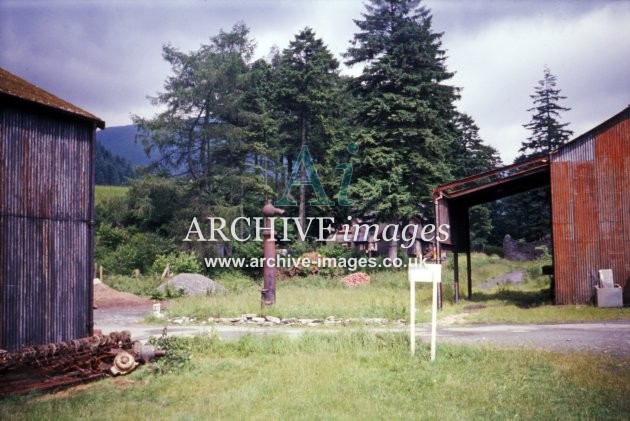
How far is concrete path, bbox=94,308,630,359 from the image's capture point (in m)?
11.4

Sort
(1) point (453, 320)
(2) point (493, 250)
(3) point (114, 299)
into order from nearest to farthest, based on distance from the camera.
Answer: (1) point (453, 320)
(3) point (114, 299)
(2) point (493, 250)

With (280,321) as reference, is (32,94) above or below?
above

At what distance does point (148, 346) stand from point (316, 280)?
18.8 meters

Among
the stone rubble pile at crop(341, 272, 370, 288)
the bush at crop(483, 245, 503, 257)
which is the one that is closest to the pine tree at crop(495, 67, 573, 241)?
the bush at crop(483, 245, 503, 257)

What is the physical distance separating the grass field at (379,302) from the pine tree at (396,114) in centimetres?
546

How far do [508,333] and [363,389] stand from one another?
22.0ft

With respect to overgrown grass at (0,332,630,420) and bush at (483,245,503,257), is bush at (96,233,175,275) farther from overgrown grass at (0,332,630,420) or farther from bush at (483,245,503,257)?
bush at (483,245,503,257)

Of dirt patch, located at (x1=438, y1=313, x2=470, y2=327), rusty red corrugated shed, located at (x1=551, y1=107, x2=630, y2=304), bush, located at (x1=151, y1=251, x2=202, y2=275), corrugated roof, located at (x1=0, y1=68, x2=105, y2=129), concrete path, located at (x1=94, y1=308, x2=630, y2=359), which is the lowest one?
dirt patch, located at (x1=438, y1=313, x2=470, y2=327)

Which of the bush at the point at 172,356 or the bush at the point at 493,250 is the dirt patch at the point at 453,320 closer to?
the bush at the point at 172,356

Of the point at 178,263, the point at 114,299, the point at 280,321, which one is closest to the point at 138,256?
the point at 178,263

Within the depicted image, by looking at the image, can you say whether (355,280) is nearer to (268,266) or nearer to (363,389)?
(268,266)

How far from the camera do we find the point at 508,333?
13.5m

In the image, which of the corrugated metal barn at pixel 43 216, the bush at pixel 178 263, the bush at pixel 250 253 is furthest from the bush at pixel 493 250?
the corrugated metal barn at pixel 43 216

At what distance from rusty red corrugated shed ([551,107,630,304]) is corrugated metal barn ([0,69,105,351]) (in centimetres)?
1526
